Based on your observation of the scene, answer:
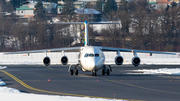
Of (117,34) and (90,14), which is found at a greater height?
(90,14)

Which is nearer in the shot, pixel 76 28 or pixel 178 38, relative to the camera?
pixel 178 38

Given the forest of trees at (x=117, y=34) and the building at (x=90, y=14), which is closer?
the forest of trees at (x=117, y=34)

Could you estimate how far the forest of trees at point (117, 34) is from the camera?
8688 cm

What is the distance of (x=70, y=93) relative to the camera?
64.2 feet

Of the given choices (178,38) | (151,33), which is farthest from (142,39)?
(178,38)

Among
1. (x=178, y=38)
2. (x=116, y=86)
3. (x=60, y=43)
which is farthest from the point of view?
(x=60, y=43)

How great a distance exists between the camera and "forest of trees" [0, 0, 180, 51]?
86.9m

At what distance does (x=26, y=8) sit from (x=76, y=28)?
7290cm

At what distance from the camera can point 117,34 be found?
90.5 metres

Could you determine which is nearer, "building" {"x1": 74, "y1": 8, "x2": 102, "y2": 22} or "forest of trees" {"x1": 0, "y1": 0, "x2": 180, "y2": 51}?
"forest of trees" {"x1": 0, "y1": 0, "x2": 180, "y2": 51}

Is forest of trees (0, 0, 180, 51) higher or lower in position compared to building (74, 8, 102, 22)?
lower

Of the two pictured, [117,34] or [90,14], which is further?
[90,14]

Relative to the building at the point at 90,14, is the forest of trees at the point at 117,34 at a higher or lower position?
lower

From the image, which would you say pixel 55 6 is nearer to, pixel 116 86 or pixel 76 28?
pixel 76 28
